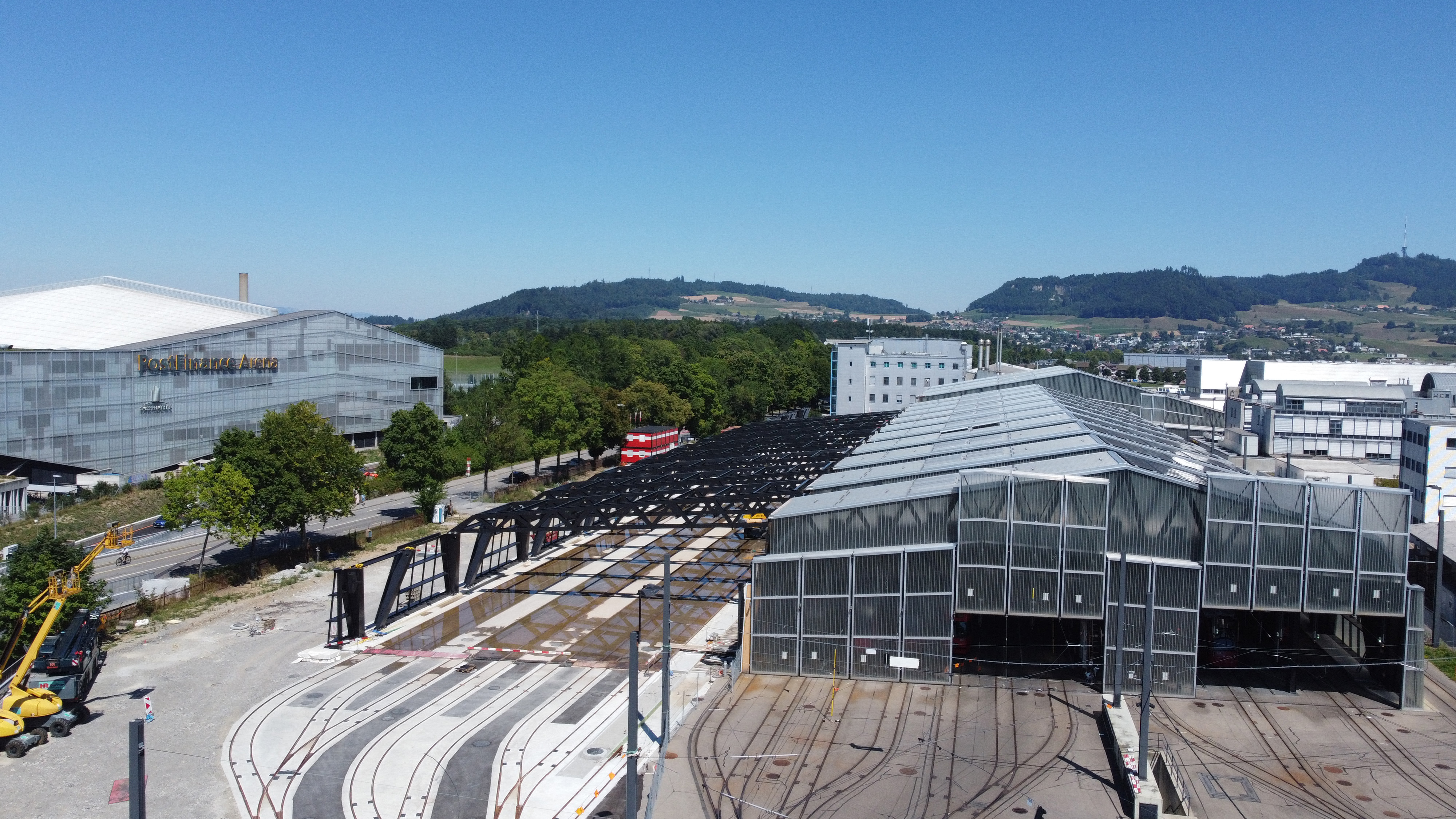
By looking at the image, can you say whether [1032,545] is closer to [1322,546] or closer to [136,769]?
[1322,546]

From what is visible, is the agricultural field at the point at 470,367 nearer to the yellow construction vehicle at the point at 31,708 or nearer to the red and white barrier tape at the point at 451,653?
the red and white barrier tape at the point at 451,653

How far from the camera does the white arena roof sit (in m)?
65.4

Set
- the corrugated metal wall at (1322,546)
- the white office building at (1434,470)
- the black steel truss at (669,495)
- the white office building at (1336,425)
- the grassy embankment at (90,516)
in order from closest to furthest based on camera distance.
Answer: the corrugated metal wall at (1322,546)
the black steel truss at (669,495)
the white office building at (1434,470)
the grassy embankment at (90,516)
the white office building at (1336,425)

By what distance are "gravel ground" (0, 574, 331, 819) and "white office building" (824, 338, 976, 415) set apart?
209 feet

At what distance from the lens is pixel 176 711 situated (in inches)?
868

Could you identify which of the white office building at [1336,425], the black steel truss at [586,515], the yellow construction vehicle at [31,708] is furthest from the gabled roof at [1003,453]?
the white office building at [1336,425]

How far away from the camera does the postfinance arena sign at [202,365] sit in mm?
59312

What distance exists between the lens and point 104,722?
2133 cm

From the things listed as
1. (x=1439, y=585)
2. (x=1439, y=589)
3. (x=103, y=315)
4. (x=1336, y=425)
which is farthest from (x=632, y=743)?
(x=103, y=315)

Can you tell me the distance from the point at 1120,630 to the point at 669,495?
53.4 ft

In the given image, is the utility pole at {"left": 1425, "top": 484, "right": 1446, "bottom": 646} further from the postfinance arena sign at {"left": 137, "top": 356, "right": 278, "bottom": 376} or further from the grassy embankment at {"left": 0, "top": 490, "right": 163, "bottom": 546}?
the postfinance arena sign at {"left": 137, "top": 356, "right": 278, "bottom": 376}

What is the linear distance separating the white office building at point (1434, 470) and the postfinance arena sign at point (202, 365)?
219ft

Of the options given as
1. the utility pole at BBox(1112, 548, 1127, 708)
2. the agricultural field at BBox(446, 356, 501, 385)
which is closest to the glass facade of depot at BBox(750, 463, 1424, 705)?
the utility pole at BBox(1112, 548, 1127, 708)

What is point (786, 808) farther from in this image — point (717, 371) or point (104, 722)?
point (717, 371)
